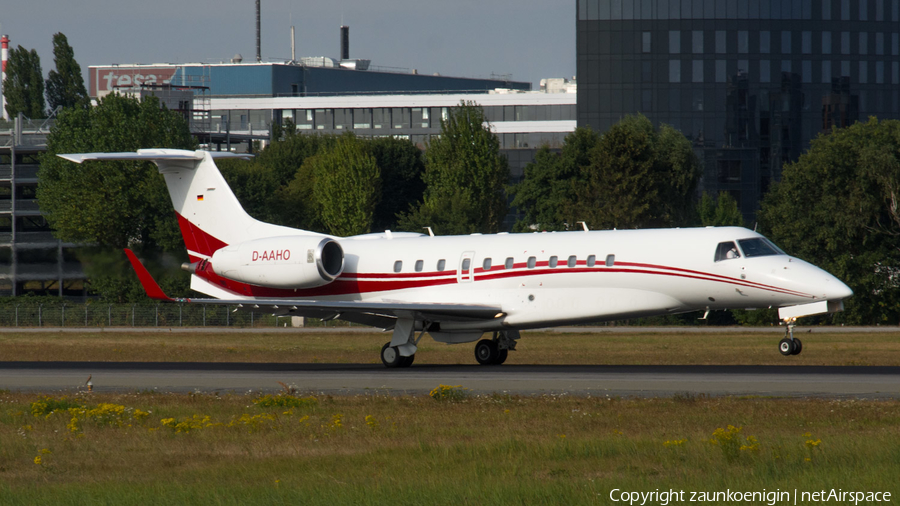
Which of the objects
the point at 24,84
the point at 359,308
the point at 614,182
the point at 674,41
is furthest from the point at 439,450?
the point at 24,84

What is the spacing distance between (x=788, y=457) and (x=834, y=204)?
184 feet

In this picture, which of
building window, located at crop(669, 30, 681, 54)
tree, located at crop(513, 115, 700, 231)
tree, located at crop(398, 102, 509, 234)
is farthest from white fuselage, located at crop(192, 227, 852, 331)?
building window, located at crop(669, 30, 681, 54)

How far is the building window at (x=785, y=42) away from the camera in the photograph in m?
99.2

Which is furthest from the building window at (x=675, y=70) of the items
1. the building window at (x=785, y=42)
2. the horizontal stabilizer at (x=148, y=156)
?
→ the horizontal stabilizer at (x=148, y=156)

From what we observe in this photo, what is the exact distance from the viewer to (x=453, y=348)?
40.5 m

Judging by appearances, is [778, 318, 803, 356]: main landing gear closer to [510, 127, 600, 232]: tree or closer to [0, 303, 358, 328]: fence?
[0, 303, 358, 328]: fence

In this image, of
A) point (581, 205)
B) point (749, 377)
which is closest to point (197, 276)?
point (749, 377)

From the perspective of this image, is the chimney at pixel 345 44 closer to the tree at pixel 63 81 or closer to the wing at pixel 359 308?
the tree at pixel 63 81

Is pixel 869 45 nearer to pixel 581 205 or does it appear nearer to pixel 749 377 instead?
pixel 581 205

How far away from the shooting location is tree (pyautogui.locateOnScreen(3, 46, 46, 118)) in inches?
4188

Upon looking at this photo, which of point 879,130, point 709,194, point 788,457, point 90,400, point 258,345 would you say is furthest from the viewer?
point 709,194

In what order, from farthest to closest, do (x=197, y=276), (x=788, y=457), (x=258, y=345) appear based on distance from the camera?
(x=258, y=345) < (x=197, y=276) < (x=788, y=457)

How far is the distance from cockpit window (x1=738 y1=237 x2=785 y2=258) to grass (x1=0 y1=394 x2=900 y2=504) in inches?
307

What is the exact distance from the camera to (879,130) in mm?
66750
